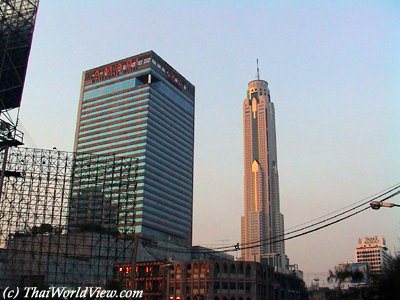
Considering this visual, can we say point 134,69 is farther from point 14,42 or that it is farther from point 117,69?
point 14,42

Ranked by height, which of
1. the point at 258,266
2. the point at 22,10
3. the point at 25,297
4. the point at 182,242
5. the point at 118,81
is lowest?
the point at 25,297

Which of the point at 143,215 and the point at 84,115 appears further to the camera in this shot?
the point at 84,115

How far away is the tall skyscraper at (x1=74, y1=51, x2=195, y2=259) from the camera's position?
15938 cm

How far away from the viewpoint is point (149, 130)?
16212cm

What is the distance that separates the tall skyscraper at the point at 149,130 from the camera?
159375 mm

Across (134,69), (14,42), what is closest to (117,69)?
(134,69)

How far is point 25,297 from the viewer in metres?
41.9

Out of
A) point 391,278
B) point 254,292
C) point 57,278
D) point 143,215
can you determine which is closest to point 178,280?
point 254,292

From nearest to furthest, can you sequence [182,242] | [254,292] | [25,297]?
1. [25,297]
2. [254,292]
3. [182,242]

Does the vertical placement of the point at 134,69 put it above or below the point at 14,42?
above

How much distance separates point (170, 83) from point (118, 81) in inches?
794

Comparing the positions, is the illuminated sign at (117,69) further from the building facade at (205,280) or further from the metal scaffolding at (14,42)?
the metal scaffolding at (14,42)

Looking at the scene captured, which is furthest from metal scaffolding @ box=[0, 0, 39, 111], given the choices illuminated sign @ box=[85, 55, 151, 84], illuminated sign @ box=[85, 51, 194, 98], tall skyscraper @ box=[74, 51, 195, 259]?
illuminated sign @ box=[85, 55, 151, 84]

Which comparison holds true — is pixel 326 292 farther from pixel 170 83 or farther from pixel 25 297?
pixel 25 297
